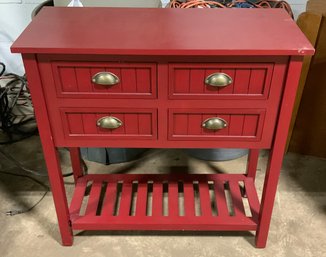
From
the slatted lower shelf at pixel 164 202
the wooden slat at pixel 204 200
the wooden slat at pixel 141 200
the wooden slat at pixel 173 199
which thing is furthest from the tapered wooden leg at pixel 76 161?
the wooden slat at pixel 204 200

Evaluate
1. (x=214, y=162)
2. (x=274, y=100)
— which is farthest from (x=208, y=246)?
(x=274, y=100)

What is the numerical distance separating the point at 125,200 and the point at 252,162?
507mm

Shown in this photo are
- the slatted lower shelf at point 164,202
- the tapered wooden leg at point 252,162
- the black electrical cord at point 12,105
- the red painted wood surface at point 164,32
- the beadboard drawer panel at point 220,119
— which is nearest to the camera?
the red painted wood surface at point 164,32

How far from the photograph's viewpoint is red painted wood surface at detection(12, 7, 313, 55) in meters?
0.93

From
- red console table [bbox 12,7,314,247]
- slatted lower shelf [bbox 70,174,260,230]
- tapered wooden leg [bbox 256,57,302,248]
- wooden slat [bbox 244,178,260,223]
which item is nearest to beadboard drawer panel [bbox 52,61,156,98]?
red console table [bbox 12,7,314,247]

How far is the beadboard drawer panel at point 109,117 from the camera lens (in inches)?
41.4

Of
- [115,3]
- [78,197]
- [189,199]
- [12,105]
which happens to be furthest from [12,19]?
[189,199]

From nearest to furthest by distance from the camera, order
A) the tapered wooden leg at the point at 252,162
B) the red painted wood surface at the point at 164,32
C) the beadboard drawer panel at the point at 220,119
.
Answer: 1. the red painted wood surface at the point at 164,32
2. the beadboard drawer panel at the point at 220,119
3. the tapered wooden leg at the point at 252,162

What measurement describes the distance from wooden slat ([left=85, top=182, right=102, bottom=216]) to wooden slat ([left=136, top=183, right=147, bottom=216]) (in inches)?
6.0

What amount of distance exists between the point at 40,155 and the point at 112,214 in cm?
57

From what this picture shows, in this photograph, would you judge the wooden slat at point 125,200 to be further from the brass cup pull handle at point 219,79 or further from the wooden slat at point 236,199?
the brass cup pull handle at point 219,79

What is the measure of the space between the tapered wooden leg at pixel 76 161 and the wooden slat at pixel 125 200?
7.5 inches

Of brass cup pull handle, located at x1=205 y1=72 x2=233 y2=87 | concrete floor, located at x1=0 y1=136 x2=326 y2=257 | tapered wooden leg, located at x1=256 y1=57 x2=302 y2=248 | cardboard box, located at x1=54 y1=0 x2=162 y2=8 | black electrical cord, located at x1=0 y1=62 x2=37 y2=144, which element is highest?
brass cup pull handle, located at x1=205 y1=72 x2=233 y2=87

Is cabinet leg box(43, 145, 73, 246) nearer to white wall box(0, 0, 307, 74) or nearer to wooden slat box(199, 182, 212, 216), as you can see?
wooden slat box(199, 182, 212, 216)
